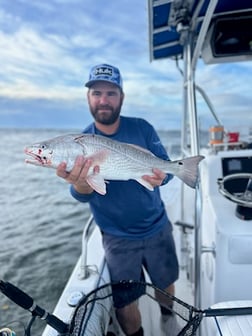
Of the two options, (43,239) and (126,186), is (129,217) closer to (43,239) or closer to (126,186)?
(126,186)

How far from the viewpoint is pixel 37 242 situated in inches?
267

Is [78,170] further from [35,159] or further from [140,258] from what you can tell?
[140,258]

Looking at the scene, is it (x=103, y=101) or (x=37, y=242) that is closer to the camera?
(x=103, y=101)

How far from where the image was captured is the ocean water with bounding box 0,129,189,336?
4.80 meters

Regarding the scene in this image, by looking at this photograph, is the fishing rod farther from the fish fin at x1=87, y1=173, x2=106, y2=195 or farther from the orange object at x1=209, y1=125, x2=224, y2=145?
the orange object at x1=209, y1=125, x2=224, y2=145

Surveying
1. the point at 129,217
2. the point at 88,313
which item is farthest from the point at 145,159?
the point at 88,313

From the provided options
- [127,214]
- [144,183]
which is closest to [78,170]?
[144,183]

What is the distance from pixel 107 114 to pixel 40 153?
1.96 feet

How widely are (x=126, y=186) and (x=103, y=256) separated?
28.4 inches

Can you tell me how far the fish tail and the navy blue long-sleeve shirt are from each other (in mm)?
320

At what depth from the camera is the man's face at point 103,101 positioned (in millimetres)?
1866

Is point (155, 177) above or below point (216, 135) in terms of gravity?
below

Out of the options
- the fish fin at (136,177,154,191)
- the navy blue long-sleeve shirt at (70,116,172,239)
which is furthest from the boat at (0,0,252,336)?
the fish fin at (136,177,154,191)

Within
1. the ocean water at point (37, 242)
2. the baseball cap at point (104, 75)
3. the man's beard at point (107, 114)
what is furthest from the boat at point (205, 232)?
the ocean water at point (37, 242)
